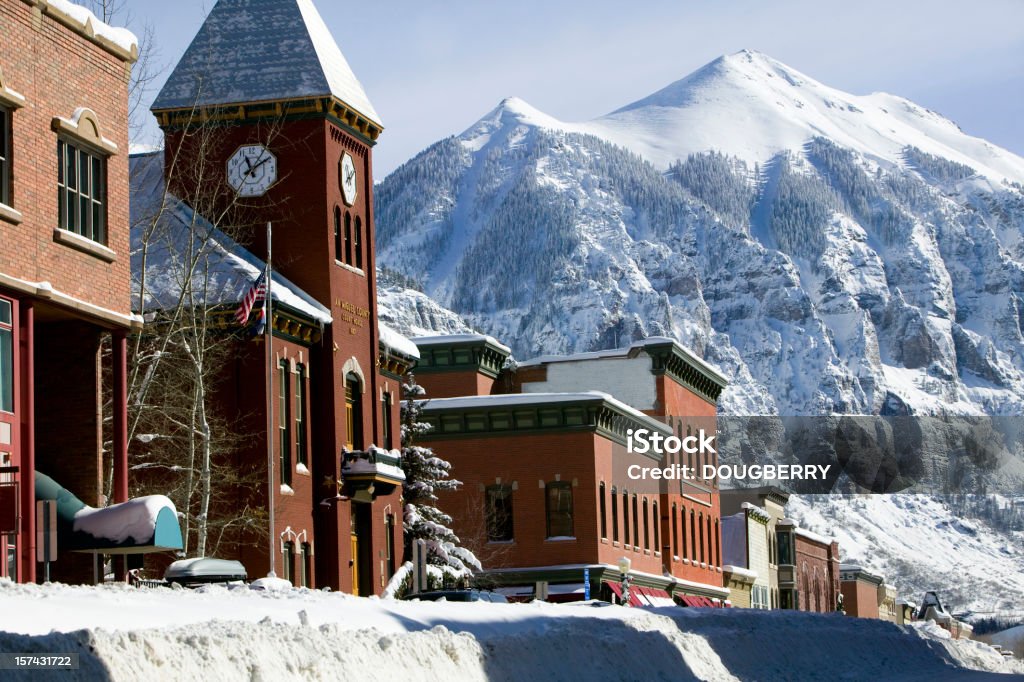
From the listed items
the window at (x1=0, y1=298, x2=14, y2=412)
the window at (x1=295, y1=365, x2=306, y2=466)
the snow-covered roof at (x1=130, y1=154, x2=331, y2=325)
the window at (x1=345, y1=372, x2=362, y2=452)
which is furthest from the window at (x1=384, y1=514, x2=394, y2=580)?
the window at (x1=0, y1=298, x2=14, y2=412)

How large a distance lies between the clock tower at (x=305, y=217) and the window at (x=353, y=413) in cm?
4

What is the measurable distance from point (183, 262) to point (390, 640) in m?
28.0

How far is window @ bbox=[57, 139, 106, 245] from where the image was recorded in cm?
3001

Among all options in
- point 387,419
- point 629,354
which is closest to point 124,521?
point 387,419

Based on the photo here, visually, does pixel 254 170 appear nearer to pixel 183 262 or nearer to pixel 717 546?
pixel 183 262

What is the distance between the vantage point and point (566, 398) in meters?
63.0

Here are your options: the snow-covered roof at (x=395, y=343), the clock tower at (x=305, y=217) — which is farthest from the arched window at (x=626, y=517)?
the clock tower at (x=305, y=217)

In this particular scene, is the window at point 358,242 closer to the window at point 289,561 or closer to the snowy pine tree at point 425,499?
the snowy pine tree at point 425,499

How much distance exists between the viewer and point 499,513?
63.6 m

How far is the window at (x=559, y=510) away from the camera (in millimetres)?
63000

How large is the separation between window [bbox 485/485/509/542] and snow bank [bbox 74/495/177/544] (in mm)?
34154

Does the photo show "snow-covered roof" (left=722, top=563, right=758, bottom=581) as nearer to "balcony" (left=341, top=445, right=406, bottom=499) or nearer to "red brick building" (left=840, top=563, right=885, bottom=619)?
"balcony" (left=341, top=445, right=406, bottom=499)

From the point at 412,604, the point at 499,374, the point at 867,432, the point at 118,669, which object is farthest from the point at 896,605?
the point at 118,669

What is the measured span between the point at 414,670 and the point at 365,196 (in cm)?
3311
